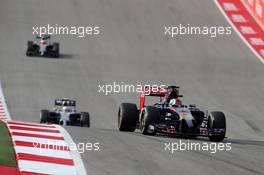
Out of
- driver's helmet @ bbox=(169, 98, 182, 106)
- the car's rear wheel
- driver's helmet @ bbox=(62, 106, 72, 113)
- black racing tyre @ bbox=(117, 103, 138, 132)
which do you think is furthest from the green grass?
the car's rear wheel

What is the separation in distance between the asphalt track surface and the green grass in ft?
3.94

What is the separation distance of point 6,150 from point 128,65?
21484mm

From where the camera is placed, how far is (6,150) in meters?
10.0

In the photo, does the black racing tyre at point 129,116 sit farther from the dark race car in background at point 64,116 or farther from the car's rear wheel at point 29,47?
the car's rear wheel at point 29,47

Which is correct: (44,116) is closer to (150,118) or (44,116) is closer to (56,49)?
(150,118)

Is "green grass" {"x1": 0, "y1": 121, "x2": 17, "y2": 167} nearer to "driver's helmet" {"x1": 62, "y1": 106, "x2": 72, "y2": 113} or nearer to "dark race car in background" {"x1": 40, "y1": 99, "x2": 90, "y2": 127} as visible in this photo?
"dark race car in background" {"x1": 40, "y1": 99, "x2": 90, "y2": 127}

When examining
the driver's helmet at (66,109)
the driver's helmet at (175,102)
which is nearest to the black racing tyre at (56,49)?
the driver's helmet at (66,109)

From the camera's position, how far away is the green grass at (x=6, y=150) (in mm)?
9195

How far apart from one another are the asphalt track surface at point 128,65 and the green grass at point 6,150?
1202 mm

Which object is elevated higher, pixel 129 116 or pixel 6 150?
pixel 129 116

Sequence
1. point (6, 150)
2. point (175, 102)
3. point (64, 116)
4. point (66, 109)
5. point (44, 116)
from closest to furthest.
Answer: point (6, 150) → point (175, 102) → point (44, 116) → point (64, 116) → point (66, 109)

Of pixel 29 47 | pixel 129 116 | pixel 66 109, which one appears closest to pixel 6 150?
pixel 129 116

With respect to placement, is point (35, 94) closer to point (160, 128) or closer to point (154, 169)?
point (160, 128)

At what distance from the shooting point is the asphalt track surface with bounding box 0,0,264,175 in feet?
73.5
